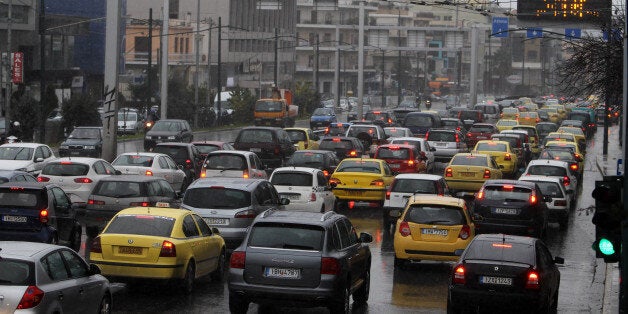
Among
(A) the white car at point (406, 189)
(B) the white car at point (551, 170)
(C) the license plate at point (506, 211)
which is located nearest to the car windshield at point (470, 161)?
(B) the white car at point (551, 170)

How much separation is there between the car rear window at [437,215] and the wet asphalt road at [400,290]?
3.16 feet

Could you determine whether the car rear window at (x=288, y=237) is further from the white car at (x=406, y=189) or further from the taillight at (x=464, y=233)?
the white car at (x=406, y=189)

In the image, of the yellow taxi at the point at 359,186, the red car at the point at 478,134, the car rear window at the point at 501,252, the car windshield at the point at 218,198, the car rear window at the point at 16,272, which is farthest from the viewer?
the red car at the point at 478,134

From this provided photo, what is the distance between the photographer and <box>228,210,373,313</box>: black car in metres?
16.8

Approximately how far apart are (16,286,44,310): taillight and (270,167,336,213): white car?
53.8ft

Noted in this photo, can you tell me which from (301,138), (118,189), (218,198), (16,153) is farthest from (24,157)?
(301,138)

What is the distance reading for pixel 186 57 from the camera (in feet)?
357

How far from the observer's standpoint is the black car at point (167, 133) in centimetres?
5322

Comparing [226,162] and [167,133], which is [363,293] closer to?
[226,162]

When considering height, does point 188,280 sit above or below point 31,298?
below

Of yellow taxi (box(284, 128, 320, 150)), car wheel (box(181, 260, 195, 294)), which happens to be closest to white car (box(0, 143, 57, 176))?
yellow taxi (box(284, 128, 320, 150))

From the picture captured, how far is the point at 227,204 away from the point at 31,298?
10.3 metres

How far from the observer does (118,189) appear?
26.0 meters

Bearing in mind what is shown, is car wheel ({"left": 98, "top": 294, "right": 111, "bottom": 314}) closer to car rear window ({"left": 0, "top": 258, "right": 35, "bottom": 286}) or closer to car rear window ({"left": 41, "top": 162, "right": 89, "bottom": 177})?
car rear window ({"left": 0, "top": 258, "right": 35, "bottom": 286})
